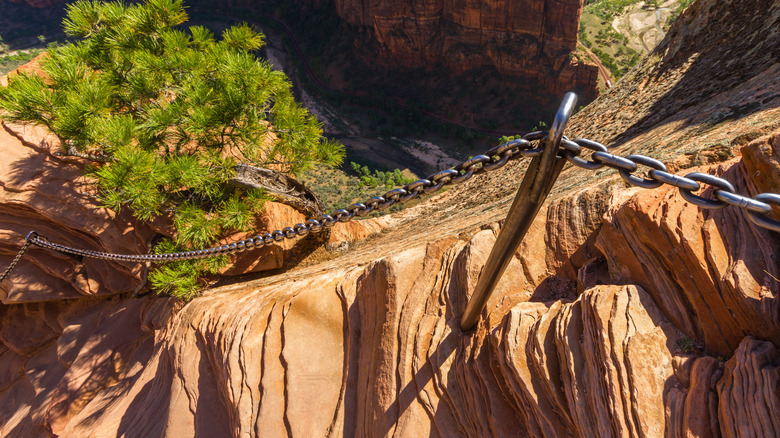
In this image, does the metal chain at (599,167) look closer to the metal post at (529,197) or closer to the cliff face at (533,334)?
the metal post at (529,197)

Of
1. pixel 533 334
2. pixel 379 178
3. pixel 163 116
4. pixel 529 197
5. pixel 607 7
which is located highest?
pixel 607 7

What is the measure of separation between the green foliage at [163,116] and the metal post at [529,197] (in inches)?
197

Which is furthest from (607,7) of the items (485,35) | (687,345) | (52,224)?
(52,224)

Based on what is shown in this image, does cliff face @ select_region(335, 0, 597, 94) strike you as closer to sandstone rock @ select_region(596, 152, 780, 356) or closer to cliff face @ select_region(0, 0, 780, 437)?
cliff face @ select_region(0, 0, 780, 437)

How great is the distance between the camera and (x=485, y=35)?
39.6 meters

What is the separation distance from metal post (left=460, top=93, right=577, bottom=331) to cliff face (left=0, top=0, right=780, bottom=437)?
2.39 ft

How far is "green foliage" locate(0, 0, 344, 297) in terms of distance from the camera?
5.82 metres

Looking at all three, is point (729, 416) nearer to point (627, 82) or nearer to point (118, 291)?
point (118, 291)

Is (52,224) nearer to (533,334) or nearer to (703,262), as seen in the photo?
(533,334)

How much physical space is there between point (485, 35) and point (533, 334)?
4356 cm

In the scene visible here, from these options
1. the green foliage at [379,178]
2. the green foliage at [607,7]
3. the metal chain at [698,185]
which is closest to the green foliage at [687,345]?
the metal chain at [698,185]

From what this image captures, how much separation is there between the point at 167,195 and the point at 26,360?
7.90 meters

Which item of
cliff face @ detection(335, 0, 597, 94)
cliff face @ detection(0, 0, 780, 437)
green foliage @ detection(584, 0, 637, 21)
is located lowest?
cliff face @ detection(0, 0, 780, 437)

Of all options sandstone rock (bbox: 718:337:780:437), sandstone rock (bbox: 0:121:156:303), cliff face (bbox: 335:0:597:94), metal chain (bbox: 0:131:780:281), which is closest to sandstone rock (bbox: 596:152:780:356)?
sandstone rock (bbox: 718:337:780:437)
